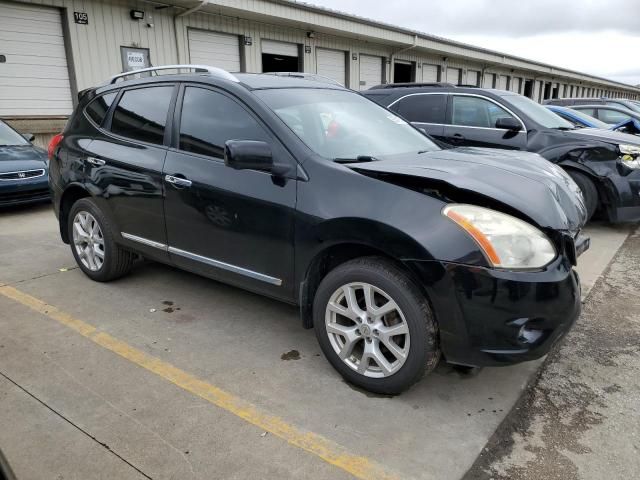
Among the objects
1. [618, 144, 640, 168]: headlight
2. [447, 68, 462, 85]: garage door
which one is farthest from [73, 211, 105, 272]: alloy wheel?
[447, 68, 462, 85]: garage door

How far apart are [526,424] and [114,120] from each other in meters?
3.70

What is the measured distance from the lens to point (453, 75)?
23.5 metres

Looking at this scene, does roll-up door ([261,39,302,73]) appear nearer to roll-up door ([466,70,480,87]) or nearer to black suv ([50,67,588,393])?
black suv ([50,67,588,393])

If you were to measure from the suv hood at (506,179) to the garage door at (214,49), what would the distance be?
11067 mm

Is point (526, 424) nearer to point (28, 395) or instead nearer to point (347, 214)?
point (347, 214)

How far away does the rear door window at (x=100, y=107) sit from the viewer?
4.20m

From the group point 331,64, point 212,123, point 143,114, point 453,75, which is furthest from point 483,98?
point 453,75

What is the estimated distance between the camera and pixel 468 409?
2.65m

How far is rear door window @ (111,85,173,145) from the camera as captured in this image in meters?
3.69

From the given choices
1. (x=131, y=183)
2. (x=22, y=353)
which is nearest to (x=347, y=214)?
(x=131, y=183)

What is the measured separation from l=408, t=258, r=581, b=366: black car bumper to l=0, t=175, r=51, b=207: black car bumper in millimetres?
6585

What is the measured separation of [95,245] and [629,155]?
19.5ft

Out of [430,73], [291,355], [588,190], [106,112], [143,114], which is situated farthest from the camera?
[430,73]

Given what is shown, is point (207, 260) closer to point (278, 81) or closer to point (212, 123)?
point (212, 123)
